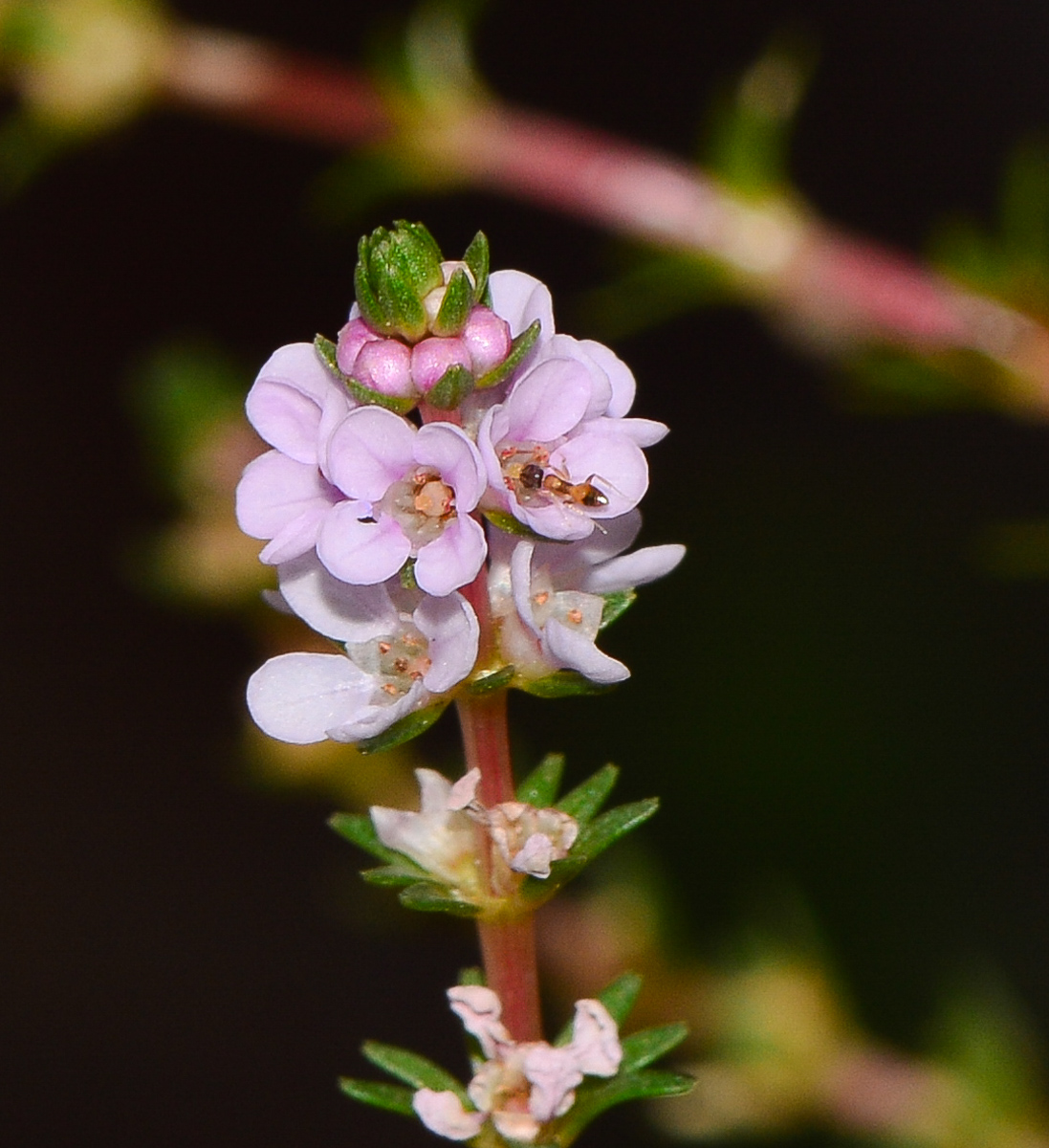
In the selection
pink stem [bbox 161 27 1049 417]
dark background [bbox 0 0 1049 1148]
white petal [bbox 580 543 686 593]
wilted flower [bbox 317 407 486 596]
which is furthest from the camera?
dark background [bbox 0 0 1049 1148]

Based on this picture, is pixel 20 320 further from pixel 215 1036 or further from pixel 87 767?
pixel 215 1036

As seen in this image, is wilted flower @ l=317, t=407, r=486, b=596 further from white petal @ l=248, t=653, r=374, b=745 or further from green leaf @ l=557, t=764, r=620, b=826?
green leaf @ l=557, t=764, r=620, b=826

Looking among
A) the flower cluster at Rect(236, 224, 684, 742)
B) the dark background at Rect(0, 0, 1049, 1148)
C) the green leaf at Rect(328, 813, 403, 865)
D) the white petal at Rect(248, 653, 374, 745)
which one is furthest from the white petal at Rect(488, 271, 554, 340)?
the dark background at Rect(0, 0, 1049, 1148)

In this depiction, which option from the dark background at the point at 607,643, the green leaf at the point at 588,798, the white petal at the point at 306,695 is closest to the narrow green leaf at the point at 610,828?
the green leaf at the point at 588,798

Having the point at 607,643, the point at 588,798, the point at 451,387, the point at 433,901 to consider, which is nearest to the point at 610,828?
the point at 588,798

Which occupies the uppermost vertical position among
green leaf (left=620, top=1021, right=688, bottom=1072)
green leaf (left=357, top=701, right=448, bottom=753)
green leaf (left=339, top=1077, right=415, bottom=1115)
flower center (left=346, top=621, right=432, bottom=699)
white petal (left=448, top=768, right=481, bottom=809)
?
flower center (left=346, top=621, right=432, bottom=699)

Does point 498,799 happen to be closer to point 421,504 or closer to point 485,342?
point 421,504

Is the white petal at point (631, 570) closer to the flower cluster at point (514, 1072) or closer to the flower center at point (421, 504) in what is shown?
the flower center at point (421, 504)
